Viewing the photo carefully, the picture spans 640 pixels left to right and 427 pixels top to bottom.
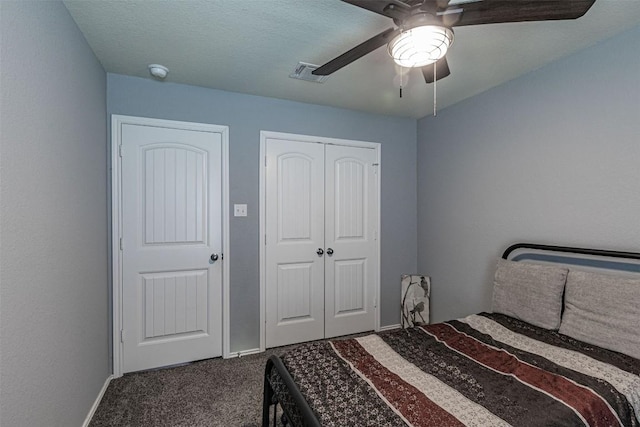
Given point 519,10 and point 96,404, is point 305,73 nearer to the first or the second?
point 519,10

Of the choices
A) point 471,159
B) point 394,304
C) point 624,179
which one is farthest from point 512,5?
point 394,304

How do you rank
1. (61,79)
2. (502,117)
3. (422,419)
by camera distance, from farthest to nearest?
(502,117), (61,79), (422,419)

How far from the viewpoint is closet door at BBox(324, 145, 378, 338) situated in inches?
132

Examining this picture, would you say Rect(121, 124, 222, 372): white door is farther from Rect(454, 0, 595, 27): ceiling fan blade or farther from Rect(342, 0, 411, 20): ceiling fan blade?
Rect(454, 0, 595, 27): ceiling fan blade

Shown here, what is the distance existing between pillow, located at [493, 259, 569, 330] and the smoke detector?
10.0 feet

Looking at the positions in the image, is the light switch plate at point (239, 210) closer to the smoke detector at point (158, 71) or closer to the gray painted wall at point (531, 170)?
the smoke detector at point (158, 71)

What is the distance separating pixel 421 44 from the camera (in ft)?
4.73

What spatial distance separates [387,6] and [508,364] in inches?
70.7

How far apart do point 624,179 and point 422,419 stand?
1.97 meters

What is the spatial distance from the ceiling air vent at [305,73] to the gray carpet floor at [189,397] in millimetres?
2491

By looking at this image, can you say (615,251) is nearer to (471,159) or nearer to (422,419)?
(471,159)

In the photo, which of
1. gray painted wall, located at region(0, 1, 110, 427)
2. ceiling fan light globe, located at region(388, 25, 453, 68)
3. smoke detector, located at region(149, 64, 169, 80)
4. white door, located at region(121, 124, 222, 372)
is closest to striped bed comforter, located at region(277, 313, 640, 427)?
gray painted wall, located at region(0, 1, 110, 427)

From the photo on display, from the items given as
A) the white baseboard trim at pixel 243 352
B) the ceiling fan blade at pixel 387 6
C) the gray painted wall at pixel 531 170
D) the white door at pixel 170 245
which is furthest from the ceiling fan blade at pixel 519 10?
the white baseboard trim at pixel 243 352

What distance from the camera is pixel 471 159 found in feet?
Answer: 9.99
